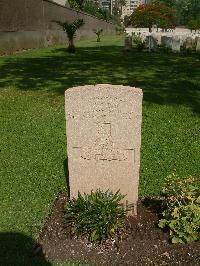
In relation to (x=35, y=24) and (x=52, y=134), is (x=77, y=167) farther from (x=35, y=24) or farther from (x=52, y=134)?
(x=35, y=24)

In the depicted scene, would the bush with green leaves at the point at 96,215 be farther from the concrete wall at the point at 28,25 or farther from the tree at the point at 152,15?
the tree at the point at 152,15

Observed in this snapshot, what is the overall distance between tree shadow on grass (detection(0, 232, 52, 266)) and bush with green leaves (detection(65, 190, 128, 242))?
475 mm

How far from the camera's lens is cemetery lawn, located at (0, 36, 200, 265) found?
5.25m

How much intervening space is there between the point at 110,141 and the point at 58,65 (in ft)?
42.2

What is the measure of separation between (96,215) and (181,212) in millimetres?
953

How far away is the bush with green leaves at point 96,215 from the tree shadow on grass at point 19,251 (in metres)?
Answer: 0.47

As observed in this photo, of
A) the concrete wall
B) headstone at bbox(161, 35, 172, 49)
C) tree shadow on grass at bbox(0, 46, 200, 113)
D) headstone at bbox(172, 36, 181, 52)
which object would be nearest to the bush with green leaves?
tree shadow on grass at bbox(0, 46, 200, 113)

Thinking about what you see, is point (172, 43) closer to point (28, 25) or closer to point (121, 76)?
point (28, 25)

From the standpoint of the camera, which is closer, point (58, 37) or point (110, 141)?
point (110, 141)

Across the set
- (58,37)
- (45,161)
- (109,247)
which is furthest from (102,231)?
(58,37)

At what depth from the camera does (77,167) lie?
14.8ft

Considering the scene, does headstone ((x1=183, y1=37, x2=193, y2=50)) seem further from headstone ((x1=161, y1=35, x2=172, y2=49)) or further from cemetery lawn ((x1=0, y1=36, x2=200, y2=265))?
cemetery lawn ((x1=0, y1=36, x2=200, y2=265))

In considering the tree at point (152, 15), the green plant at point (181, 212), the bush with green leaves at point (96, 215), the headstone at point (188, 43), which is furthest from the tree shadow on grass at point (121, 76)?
the tree at point (152, 15)

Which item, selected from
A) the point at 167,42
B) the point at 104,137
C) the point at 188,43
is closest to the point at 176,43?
the point at 167,42
